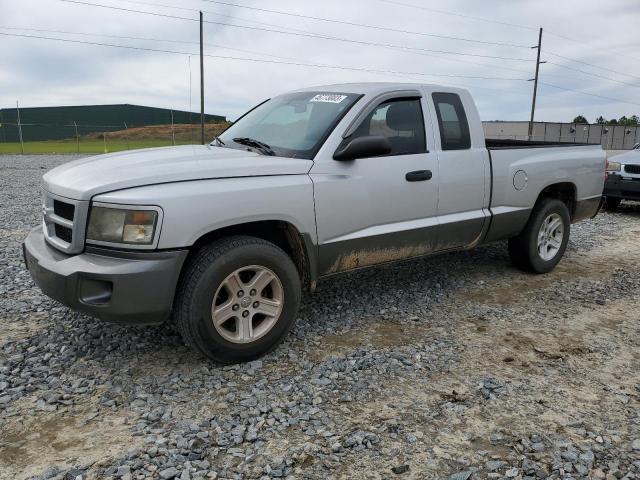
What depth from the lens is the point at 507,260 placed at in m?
6.46

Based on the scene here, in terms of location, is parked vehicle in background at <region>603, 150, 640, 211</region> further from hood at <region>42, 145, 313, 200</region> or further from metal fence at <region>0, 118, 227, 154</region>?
metal fence at <region>0, 118, 227, 154</region>

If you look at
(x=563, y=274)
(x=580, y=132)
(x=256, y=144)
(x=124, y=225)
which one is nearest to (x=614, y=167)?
(x=563, y=274)

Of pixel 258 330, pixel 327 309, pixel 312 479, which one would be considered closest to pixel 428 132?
pixel 327 309

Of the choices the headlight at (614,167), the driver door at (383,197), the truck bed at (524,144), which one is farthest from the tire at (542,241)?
the headlight at (614,167)

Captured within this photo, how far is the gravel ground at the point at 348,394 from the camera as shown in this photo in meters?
2.63

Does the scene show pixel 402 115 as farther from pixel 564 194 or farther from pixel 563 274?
pixel 563 274

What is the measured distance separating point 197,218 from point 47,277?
39.7 inches

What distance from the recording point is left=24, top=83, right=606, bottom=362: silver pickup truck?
3.14 m

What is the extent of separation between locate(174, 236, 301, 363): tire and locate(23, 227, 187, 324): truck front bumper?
14cm

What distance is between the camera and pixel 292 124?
14.3ft

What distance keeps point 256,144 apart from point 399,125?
1193 mm

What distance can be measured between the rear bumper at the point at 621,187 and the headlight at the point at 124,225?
9844 mm

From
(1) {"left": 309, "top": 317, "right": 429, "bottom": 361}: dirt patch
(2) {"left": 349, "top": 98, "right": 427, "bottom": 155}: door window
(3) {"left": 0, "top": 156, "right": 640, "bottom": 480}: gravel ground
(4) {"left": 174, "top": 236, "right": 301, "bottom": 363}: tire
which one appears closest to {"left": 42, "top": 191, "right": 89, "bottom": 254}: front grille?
(4) {"left": 174, "top": 236, "right": 301, "bottom": 363}: tire

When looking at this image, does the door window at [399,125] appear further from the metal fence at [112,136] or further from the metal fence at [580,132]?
the metal fence at [580,132]
